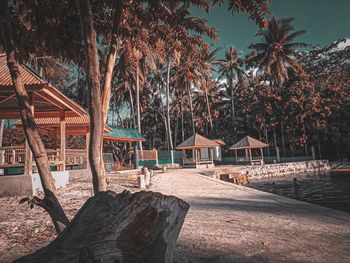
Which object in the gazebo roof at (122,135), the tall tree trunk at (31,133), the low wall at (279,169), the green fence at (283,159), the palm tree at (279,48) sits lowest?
the low wall at (279,169)

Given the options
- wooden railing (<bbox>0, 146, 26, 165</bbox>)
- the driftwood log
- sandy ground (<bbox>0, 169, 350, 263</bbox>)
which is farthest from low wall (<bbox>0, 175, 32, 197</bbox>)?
the driftwood log

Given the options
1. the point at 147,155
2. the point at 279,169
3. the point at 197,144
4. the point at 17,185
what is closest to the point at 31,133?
the point at 17,185

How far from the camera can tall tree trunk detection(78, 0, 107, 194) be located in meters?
2.43

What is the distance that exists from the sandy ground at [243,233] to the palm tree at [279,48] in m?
29.5

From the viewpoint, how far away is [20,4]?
3.03m

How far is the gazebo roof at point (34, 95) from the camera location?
817cm

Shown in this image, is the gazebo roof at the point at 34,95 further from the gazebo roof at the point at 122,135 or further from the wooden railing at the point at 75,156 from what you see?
the gazebo roof at the point at 122,135

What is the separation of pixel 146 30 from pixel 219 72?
126ft

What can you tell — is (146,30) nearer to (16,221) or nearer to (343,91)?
(16,221)

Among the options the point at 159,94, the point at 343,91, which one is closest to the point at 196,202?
the point at 343,91

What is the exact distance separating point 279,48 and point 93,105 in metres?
35.0

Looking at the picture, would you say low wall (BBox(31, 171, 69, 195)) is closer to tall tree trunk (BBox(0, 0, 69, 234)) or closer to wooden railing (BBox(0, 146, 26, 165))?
wooden railing (BBox(0, 146, 26, 165))

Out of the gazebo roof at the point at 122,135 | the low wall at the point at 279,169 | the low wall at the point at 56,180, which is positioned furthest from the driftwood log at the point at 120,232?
the low wall at the point at 279,169

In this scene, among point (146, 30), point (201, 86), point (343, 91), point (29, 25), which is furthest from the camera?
point (201, 86)
